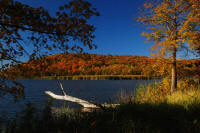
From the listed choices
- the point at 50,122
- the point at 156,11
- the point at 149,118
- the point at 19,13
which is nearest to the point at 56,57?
the point at 19,13

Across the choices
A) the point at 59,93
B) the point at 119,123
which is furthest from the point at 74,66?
the point at 59,93

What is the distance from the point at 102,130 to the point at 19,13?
3.16 meters

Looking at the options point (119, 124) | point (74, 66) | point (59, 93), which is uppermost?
point (74, 66)

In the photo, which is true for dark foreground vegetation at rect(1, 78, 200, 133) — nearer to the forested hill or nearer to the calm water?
the calm water

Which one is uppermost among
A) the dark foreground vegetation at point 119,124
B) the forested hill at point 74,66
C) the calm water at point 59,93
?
the forested hill at point 74,66

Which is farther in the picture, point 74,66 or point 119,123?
point 74,66

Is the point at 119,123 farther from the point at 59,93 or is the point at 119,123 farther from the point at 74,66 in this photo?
the point at 59,93

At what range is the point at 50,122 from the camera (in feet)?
13.3

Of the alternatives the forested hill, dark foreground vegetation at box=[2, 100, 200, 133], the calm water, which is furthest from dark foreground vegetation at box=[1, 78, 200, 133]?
the forested hill

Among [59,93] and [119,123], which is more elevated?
[119,123]

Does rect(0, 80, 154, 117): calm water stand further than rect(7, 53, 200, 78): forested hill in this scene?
Yes

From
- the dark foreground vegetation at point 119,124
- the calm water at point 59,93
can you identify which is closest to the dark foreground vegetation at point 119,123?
the dark foreground vegetation at point 119,124

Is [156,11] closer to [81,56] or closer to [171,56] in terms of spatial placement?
[171,56]

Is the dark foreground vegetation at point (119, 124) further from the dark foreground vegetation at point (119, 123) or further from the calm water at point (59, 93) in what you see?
the calm water at point (59, 93)
